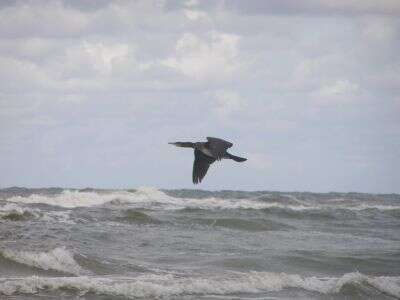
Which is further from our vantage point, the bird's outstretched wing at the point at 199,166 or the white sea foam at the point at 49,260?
the white sea foam at the point at 49,260

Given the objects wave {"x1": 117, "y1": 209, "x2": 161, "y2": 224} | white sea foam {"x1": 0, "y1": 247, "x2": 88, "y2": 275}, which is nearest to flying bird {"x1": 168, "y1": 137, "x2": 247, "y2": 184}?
white sea foam {"x1": 0, "y1": 247, "x2": 88, "y2": 275}

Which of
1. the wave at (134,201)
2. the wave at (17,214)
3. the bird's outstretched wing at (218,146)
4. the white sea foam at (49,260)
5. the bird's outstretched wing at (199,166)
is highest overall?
the bird's outstretched wing at (218,146)

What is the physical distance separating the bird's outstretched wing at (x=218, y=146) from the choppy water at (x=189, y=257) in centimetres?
228

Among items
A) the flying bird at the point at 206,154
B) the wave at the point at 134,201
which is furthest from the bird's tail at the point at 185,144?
the wave at the point at 134,201

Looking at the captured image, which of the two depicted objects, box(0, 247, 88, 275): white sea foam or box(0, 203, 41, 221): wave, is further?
box(0, 203, 41, 221): wave

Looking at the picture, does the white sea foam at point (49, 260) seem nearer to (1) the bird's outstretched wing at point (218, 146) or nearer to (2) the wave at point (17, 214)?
(1) the bird's outstretched wing at point (218, 146)

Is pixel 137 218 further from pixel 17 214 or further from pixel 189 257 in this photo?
pixel 189 257

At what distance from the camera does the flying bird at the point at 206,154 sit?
37.2ft

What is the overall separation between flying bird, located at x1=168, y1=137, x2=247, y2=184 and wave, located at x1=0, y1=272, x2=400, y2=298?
165 cm

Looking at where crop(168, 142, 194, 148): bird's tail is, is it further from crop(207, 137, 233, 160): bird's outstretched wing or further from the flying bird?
crop(207, 137, 233, 160): bird's outstretched wing

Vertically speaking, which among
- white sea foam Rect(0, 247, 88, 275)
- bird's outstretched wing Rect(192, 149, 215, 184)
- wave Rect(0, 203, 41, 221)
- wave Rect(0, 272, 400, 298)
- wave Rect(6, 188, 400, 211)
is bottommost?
wave Rect(0, 272, 400, 298)

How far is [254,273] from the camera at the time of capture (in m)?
14.2

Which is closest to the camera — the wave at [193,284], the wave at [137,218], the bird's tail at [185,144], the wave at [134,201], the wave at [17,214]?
the wave at [193,284]

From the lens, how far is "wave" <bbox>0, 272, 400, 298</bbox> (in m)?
12.0
